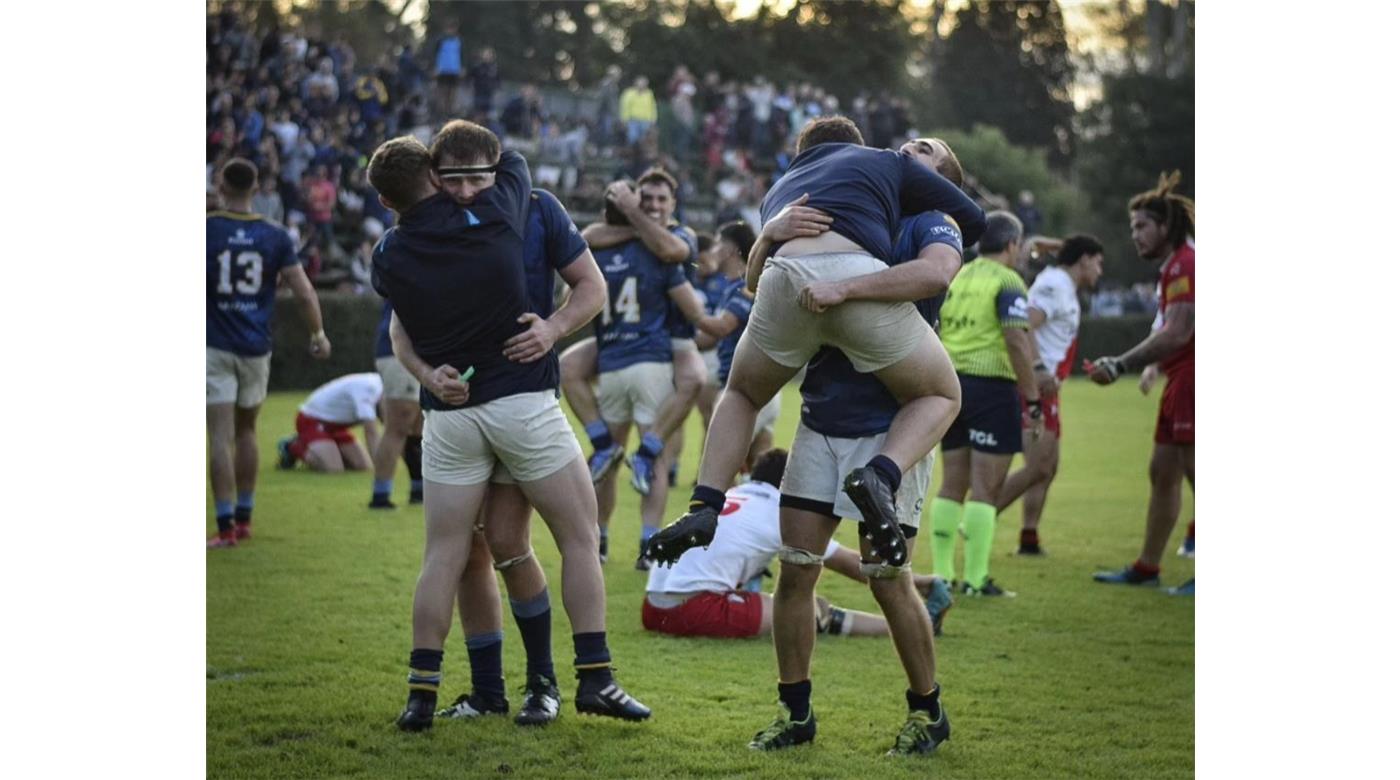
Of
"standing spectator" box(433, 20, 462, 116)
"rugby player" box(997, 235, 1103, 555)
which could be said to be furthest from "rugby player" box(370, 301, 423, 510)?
"standing spectator" box(433, 20, 462, 116)

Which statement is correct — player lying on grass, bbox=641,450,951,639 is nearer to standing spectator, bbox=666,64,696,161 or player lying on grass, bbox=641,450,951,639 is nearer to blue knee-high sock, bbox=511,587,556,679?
blue knee-high sock, bbox=511,587,556,679

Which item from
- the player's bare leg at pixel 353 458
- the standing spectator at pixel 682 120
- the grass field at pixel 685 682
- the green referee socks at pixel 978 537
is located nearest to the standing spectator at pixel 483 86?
the standing spectator at pixel 682 120

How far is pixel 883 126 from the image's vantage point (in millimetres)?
34312

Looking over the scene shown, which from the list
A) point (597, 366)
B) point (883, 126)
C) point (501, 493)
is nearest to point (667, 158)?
point (883, 126)

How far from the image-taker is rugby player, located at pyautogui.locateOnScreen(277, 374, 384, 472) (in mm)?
13289

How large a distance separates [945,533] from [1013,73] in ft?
162

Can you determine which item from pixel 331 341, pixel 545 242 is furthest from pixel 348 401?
pixel 331 341

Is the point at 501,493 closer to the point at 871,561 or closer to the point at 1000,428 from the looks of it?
the point at 871,561

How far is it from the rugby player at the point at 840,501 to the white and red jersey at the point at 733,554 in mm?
1709

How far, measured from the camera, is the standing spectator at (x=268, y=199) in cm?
2092

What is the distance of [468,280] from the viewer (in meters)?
5.32

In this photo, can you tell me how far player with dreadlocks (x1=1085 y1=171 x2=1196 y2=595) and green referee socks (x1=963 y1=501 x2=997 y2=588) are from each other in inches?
38.5

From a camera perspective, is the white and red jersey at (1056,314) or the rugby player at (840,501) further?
the white and red jersey at (1056,314)

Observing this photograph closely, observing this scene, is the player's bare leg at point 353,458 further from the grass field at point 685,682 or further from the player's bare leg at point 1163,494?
the player's bare leg at point 1163,494
